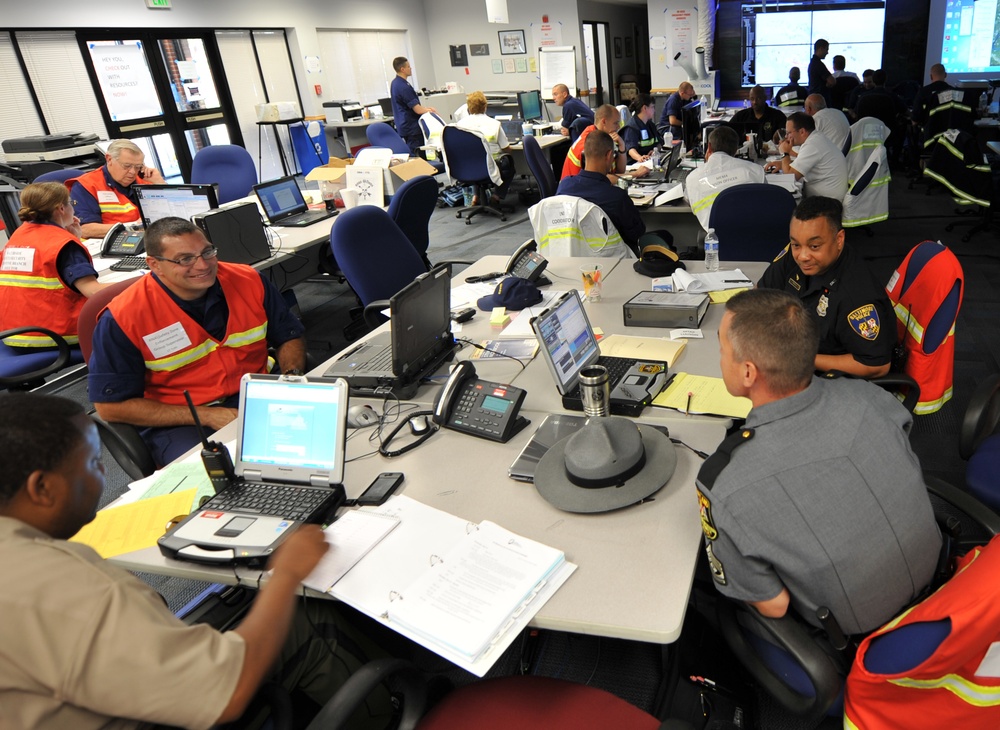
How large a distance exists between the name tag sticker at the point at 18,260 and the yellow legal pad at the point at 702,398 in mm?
3184

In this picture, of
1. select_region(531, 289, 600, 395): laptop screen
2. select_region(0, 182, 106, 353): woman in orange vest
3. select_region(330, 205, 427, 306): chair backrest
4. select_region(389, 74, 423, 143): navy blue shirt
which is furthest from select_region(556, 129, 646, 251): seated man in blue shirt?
select_region(389, 74, 423, 143): navy blue shirt

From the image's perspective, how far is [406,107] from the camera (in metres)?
8.55

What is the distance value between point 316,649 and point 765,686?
102cm

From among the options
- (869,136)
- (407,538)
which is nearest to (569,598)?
(407,538)

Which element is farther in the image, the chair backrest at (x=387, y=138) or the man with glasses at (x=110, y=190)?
the chair backrest at (x=387, y=138)

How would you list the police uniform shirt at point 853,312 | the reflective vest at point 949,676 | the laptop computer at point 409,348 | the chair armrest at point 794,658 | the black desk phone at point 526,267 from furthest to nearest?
the black desk phone at point 526,267 → the police uniform shirt at point 853,312 → the laptop computer at point 409,348 → the chair armrest at point 794,658 → the reflective vest at point 949,676

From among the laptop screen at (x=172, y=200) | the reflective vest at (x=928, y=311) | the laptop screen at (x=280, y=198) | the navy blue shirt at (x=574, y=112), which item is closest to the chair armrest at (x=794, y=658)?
the reflective vest at (x=928, y=311)

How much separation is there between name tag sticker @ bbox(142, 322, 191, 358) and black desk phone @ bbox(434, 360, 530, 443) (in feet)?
3.52

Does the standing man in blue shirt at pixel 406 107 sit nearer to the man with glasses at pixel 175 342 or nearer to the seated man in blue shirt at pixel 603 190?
the seated man in blue shirt at pixel 603 190

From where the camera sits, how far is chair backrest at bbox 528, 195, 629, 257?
143 inches

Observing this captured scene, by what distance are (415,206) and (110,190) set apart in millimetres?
2348

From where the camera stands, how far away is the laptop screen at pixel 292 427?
1.70 meters

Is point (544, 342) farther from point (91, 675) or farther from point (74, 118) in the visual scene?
point (74, 118)

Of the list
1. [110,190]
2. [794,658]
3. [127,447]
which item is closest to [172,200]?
[110,190]
